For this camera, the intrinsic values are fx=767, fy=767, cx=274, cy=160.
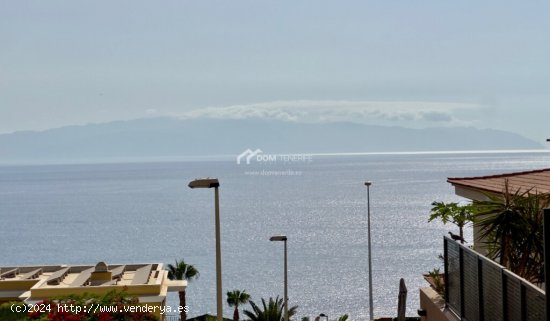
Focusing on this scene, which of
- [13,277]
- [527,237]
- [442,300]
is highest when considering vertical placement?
[527,237]

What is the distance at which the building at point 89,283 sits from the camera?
1189 inches

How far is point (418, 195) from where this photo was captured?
19700 centimetres

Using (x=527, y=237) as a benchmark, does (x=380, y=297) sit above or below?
below

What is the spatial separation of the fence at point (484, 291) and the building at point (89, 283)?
14576 millimetres

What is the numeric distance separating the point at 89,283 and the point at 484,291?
23967 millimetres

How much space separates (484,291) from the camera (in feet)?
42.0

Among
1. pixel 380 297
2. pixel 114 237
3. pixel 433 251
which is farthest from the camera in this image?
pixel 114 237

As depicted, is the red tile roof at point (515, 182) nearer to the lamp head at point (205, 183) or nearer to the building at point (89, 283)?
the lamp head at point (205, 183)

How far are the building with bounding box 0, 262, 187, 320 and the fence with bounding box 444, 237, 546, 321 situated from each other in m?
14.6

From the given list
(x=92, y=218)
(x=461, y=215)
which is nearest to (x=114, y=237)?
(x=92, y=218)

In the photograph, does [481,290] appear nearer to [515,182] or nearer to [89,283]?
A: [515,182]

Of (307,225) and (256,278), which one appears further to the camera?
(307,225)

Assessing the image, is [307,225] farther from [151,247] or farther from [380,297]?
[380,297]

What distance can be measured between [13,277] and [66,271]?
299cm
